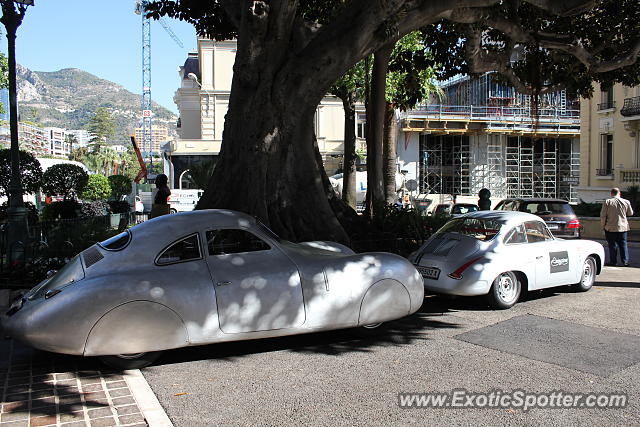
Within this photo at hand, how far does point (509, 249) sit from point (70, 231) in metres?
7.33

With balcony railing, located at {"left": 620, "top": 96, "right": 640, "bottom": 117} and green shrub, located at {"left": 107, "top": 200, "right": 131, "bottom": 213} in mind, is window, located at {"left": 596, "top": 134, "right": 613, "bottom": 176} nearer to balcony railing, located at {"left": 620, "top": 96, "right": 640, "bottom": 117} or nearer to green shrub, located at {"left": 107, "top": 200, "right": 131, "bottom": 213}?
balcony railing, located at {"left": 620, "top": 96, "right": 640, "bottom": 117}

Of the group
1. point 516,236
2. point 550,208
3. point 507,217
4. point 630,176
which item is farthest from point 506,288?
point 630,176

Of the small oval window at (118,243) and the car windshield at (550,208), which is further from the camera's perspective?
the car windshield at (550,208)

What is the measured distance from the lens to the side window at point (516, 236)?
8.77 m

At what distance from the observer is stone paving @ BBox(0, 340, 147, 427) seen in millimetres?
4469

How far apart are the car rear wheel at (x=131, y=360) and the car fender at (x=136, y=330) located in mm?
164

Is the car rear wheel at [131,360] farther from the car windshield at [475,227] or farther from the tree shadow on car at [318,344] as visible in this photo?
the car windshield at [475,227]

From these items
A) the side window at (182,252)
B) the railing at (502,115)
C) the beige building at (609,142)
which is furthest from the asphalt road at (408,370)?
the railing at (502,115)

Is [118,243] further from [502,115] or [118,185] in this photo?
[502,115]

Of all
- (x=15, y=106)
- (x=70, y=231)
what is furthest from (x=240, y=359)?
(x=15, y=106)

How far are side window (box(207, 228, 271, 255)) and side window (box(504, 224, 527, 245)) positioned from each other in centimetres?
418

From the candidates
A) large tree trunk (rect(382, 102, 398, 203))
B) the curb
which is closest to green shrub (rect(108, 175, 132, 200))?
large tree trunk (rect(382, 102, 398, 203))

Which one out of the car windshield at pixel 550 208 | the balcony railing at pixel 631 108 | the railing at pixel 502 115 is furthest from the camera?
the railing at pixel 502 115

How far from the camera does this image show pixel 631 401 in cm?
480
